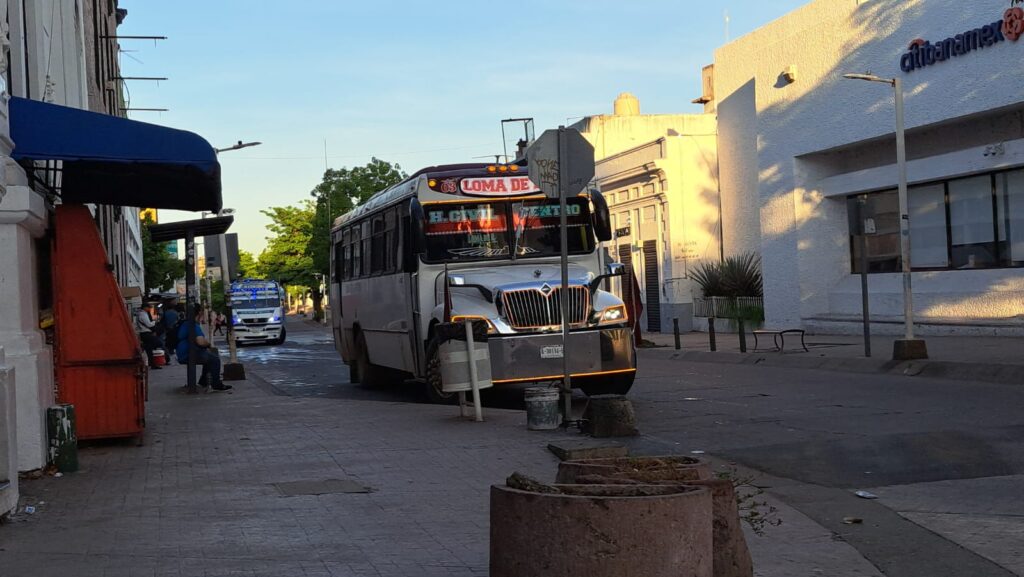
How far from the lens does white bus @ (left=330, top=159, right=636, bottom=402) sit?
14.2 m

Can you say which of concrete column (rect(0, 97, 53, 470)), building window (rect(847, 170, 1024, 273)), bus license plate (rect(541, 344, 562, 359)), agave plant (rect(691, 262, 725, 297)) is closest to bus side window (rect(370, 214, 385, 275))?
bus license plate (rect(541, 344, 562, 359))

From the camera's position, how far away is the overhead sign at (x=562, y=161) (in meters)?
11.4

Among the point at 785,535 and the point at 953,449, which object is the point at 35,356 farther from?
the point at 953,449

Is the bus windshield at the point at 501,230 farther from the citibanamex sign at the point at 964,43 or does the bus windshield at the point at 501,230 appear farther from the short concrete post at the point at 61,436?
the citibanamex sign at the point at 964,43

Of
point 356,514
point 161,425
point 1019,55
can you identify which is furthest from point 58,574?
point 1019,55

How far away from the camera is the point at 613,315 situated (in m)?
14.5

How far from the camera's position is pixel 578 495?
443 cm

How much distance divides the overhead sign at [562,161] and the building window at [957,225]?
39.8ft

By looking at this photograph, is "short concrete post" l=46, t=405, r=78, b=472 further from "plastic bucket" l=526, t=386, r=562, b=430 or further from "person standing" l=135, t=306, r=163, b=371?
"person standing" l=135, t=306, r=163, b=371

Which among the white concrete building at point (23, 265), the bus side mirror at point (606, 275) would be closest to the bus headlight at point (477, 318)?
the bus side mirror at point (606, 275)

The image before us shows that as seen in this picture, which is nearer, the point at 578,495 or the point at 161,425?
the point at 578,495

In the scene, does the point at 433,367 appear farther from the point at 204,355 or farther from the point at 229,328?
the point at 229,328

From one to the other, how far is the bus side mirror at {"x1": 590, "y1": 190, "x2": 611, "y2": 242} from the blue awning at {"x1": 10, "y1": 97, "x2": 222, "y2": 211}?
17.1ft

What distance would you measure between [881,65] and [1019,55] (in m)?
4.57
